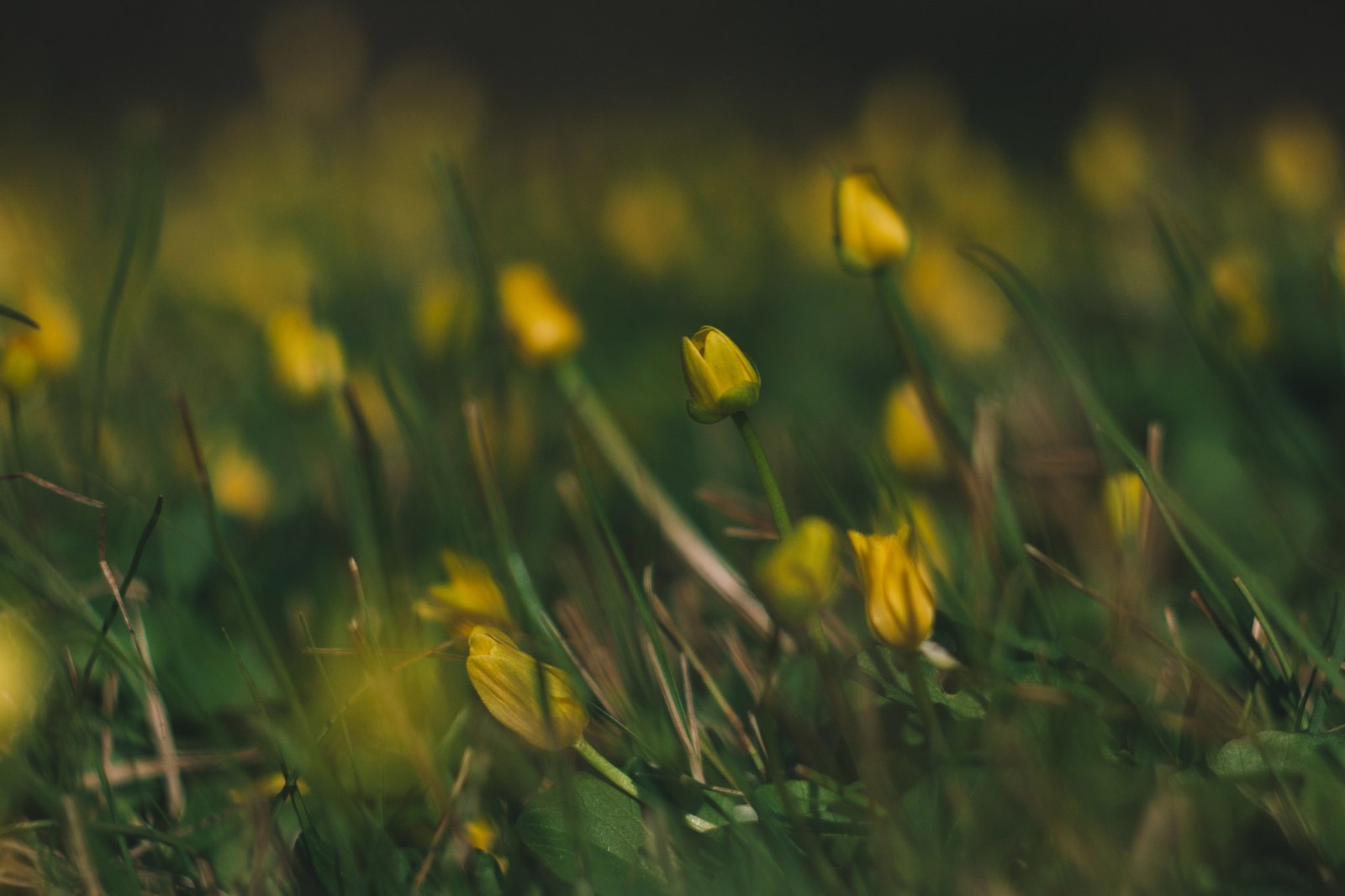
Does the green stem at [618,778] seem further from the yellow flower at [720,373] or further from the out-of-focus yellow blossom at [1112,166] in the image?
the out-of-focus yellow blossom at [1112,166]

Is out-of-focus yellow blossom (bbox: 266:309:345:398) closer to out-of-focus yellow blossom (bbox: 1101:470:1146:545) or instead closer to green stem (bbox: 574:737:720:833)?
green stem (bbox: 574:737:720:833)

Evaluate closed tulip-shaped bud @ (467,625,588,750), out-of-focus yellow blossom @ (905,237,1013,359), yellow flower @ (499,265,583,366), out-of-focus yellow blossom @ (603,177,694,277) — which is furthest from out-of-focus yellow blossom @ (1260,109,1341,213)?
closed tulip-shaped bud @ (467,625,588,750)

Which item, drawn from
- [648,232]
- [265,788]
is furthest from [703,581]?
[648,232]

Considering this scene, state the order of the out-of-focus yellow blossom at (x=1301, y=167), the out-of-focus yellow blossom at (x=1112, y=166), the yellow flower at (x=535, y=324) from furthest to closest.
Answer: the out-of-focus yellow blossom at (x=1112, y=166)
the out-of-focus yellow blossom at (x=1301, y=167)
the yellow flower at (x=535, y=324)

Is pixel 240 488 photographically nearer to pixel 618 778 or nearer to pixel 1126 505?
pixel 618 778

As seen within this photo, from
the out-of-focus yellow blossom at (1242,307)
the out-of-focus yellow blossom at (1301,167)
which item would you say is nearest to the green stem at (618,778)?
the out-of-focus yellow blossom at (1242,307)

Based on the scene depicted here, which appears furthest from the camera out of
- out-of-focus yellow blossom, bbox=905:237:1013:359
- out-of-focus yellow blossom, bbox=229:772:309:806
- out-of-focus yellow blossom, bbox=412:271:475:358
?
out-of-focus yellow blossom, bbox=905:237:1013:359
